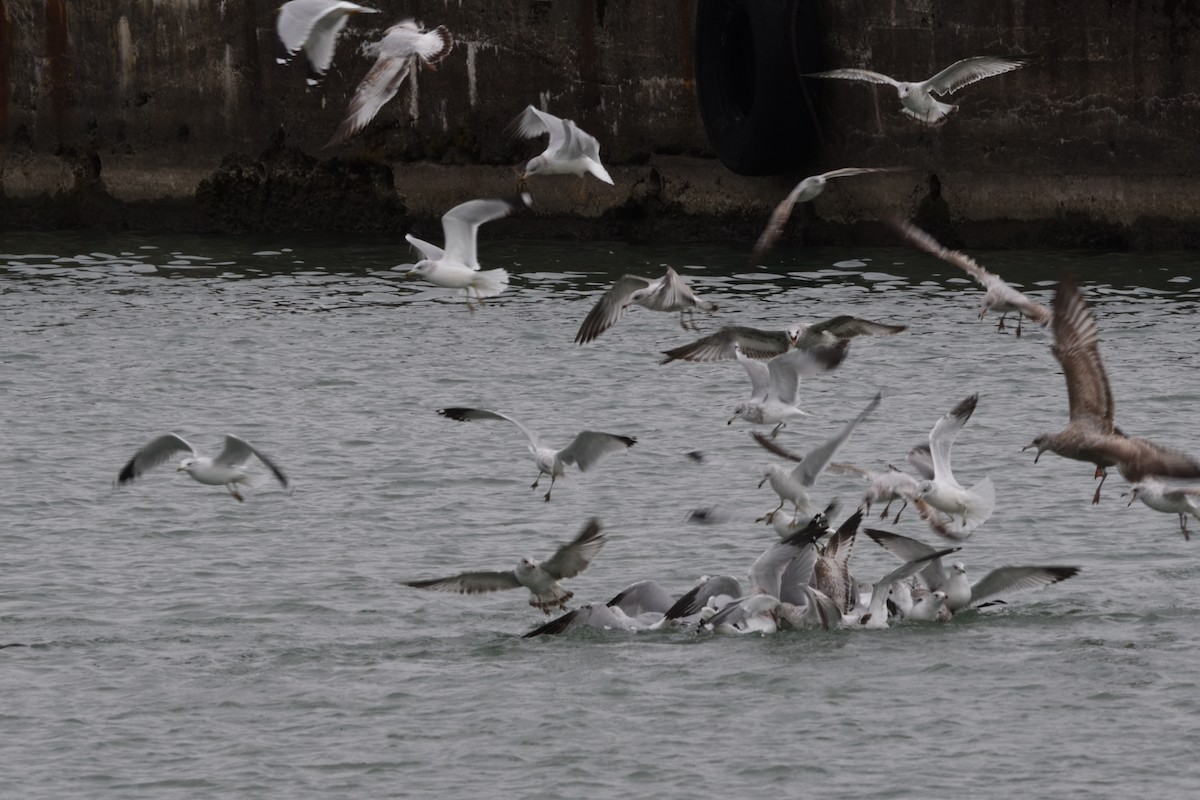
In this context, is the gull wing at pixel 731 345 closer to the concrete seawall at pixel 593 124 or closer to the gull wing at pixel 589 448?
the gull wing at pixel 589 448

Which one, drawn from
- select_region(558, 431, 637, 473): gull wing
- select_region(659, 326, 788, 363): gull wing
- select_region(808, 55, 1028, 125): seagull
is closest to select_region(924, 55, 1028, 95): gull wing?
select_region(808, 55, 1028, 125): seagull

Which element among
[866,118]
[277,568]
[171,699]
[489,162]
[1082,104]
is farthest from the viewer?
[489,162]

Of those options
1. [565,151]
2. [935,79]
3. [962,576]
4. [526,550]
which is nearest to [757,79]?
[935,79]

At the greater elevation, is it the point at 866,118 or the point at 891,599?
the point at 866,118

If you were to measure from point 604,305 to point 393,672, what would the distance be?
363 centimetres

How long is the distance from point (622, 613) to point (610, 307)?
286 cm

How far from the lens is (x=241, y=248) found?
91.5 ft

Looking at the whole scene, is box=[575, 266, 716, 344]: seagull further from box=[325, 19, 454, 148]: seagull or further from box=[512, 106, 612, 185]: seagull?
box=[325, 19, 454, 148]: seagull

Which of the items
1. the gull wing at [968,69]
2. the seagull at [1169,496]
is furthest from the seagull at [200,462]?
the gull wing at [968,69]

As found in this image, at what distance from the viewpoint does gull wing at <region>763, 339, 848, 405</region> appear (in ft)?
45.9

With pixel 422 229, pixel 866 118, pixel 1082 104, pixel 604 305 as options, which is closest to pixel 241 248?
pixel 422 229

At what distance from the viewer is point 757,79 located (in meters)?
24.2

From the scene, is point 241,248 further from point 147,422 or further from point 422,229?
point 147,422

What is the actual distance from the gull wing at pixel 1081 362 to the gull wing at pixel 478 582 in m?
3.43
